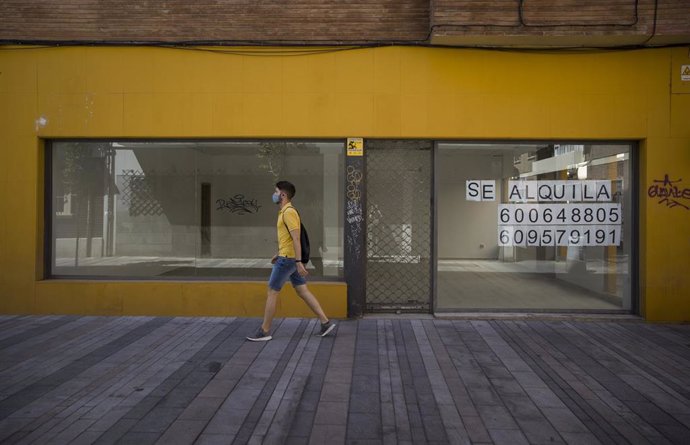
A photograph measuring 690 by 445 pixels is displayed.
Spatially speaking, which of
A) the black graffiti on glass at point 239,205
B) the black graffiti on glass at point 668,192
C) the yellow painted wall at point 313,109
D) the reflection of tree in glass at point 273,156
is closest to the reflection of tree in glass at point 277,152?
the reflection of tree in glass at point 273,156

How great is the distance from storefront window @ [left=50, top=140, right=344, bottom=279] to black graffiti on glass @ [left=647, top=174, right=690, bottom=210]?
4.53 meters

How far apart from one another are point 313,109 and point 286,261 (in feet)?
8.07

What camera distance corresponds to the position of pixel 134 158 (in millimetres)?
8016

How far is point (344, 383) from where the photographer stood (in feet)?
16.2

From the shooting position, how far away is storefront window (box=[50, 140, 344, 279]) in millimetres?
7938

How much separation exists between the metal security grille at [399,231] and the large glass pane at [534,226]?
0.81 feet

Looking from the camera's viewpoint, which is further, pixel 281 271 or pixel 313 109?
pixel 313 109

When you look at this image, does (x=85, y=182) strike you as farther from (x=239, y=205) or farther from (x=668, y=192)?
(x=668, y=192)

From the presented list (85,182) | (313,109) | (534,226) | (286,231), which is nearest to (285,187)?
(286,231)

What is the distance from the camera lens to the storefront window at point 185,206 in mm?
7938

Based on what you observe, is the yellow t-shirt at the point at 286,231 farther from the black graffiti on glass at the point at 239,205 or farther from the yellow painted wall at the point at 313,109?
the black graffiti on glass at the point at 239,205

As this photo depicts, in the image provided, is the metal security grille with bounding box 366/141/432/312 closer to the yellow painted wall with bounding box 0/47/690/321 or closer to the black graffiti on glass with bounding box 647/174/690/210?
the yellow painted wall with bounding box 0/47/690/321

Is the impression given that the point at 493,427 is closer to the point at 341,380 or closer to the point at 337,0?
the point at 341,380

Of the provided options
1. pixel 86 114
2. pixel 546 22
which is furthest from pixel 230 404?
pixel 546 22
